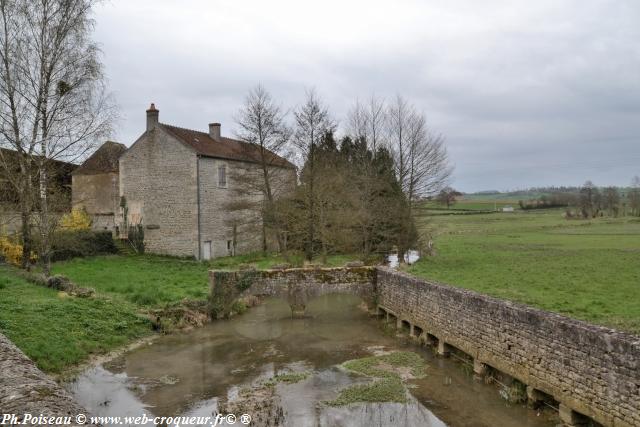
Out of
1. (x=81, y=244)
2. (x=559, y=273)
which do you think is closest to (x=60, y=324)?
(x=81, y=244)

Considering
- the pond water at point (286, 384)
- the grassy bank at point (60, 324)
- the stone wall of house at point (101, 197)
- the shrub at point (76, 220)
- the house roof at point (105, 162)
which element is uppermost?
the house roof at point (105, 162)

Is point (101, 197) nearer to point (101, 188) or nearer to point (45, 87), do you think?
point (101, 188)

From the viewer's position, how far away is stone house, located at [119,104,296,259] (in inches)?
1271

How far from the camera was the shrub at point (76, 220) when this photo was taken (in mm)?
32156

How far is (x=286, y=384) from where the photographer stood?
12562 mm

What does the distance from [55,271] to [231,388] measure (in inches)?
677

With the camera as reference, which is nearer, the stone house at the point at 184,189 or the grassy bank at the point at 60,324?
the grassy bank at the point at 60,324

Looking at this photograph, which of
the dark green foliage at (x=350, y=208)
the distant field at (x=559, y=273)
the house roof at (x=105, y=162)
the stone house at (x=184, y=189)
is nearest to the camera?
the distant field at (x=559, y=273)

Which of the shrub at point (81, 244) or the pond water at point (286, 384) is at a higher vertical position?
the shrub at point (81, 244)

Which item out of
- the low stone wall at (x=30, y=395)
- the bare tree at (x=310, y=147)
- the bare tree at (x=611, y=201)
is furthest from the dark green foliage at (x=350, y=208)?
the bare tree at (x=611, y=201)

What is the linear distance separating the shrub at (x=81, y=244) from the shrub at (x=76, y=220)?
1.30 metres

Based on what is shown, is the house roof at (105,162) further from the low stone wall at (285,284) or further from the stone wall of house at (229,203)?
the low stone wall at (285,284)

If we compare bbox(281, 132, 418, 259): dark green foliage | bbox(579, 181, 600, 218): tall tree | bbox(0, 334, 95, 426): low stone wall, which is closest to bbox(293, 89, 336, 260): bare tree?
bbox(281, 132, 418, 259): dark green foliage

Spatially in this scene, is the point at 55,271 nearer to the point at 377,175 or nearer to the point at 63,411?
the point at 377,175
